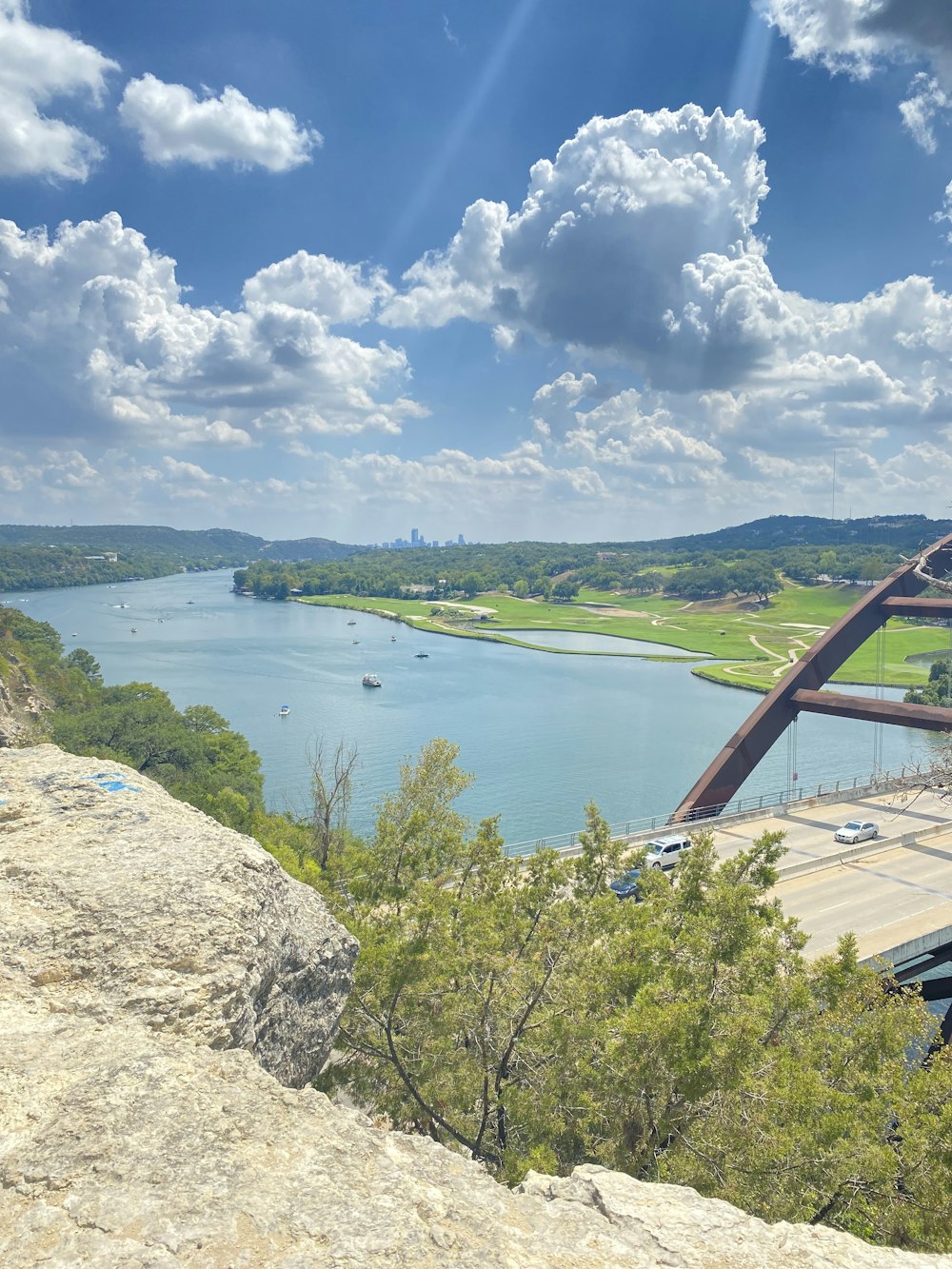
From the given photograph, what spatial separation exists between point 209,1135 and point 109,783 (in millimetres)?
5685

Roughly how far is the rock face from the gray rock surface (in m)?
0.02

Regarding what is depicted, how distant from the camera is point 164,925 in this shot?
7.09 metres

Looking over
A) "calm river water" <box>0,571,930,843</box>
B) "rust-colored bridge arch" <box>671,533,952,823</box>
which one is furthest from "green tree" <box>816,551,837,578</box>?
"rust-colored bridge arch" <box>671,533,952,823</box>

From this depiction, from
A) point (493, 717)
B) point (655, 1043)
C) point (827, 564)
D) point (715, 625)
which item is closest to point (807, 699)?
point (655, 1043)

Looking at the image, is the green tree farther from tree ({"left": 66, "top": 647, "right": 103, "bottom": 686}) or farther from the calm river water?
tree ({"left": 66, "top": 647, "right": 103, "bottom": 686})

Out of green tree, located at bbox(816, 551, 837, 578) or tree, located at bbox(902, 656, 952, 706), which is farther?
green tree, located at bbox(816, 551, 837, 578)

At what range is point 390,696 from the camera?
80562mm

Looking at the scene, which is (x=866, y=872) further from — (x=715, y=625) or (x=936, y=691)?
(x=715, y=625)

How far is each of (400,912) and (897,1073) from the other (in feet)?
27.1

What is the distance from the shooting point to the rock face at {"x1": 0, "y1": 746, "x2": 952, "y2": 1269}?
4637 mm

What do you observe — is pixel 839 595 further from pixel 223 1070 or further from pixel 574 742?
pixel 223 1070

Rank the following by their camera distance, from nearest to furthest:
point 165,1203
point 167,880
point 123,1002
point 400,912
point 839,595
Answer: point 165,1203 < point 123,1002 < point 167,880 < point 400,912 < point 839,595

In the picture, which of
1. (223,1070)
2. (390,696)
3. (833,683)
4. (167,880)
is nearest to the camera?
(223,1070)

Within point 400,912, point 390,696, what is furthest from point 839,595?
point 400,912
